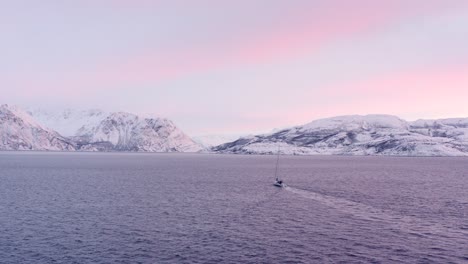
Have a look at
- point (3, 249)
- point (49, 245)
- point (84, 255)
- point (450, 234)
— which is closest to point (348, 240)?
point (450, 234)

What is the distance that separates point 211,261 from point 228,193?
226ft

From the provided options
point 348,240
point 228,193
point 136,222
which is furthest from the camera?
point 228,193

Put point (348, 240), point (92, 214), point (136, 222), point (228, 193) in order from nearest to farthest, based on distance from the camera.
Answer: point (348, 240), point (136, 222), point (92, 214), point (228, 193)

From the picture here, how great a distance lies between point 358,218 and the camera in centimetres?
7912

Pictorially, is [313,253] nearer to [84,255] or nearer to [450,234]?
[450,234]

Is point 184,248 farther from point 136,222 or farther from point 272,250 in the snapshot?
point 136,222

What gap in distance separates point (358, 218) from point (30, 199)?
78503 millimetres

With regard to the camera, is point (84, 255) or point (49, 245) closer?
point (84, 255)

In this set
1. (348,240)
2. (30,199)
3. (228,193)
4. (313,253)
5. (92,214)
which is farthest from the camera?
(228,193)

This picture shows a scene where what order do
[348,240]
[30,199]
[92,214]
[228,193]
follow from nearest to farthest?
1. [348,240]
2. [92,214]
3. [30,199]
4. [228,193]

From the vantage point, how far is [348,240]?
61156 mm

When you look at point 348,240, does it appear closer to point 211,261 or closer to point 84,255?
point 211,261

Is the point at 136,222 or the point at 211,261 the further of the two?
the point at 136,222

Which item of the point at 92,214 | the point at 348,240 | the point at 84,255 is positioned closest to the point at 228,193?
the point at 92,214
